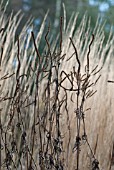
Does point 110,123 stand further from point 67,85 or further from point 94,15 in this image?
point 94,15

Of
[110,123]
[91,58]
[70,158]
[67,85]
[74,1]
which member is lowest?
[70,158]

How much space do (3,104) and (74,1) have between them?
6.79m

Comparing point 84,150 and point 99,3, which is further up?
point 99,3

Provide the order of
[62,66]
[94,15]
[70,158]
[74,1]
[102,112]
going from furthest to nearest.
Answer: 1. [74,1]
2. [94,15]
3. [62,66]
4. [102,112]
5. [70,158]

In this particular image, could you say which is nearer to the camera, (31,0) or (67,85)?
(67,85)

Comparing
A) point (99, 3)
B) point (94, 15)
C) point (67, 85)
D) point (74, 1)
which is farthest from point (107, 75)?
point (74, 1)

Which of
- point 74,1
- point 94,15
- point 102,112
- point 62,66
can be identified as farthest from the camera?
point 74,1

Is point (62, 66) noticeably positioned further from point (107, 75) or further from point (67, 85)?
point (107, 75)

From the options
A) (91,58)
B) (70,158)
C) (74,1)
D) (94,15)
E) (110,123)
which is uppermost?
(74,1)

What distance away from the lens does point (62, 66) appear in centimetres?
280

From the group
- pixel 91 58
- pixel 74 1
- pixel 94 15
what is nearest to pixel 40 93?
pixel 91 58

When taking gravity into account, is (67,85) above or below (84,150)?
above

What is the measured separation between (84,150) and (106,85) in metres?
0.51

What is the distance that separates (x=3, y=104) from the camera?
9.52ft
